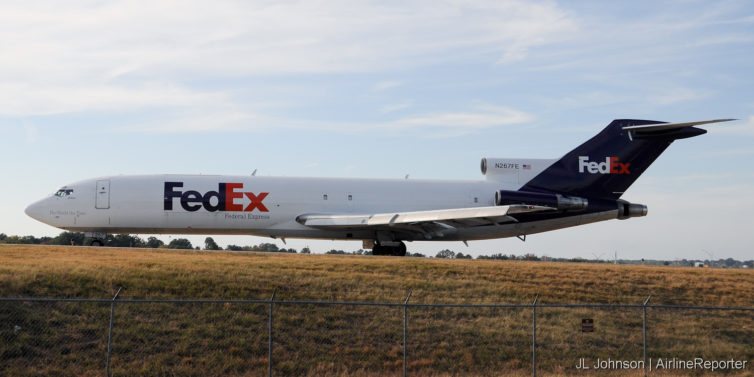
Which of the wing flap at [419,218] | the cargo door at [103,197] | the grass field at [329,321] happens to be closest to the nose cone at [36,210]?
the cargo door at [103,197]

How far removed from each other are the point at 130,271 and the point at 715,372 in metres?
17.2

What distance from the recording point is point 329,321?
70.1ft

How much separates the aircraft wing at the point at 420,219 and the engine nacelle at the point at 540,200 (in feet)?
3.75

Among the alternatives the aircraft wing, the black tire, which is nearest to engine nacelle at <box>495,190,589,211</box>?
the aircraft wing

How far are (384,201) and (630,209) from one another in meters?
13.4

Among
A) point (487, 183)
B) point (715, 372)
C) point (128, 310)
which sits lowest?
point (715, 372)

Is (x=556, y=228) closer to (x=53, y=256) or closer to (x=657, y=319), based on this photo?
(x=657, y=319)

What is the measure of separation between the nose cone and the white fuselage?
0.16ft

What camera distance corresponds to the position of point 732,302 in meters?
28.7

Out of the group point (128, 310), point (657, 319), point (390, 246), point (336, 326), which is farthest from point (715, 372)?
point (390, 246)

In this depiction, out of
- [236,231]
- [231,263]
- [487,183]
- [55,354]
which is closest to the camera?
[55,354]

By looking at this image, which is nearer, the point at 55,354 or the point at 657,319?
the point at 55,354

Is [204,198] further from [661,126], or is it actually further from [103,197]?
[661,126]

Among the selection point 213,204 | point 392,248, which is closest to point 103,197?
point 213,204
